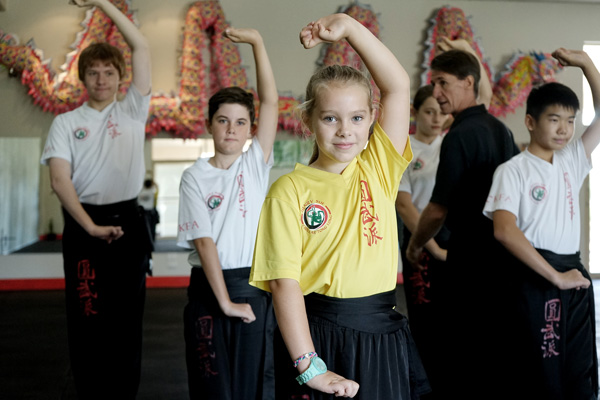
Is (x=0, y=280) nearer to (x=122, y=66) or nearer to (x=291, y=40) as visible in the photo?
(x=291, y=40)

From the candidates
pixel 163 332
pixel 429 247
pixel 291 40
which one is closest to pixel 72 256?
pixel 429 247

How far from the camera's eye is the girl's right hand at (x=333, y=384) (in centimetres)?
127

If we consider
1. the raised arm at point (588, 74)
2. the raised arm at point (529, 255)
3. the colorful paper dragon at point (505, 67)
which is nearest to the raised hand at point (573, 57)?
the raised arm at point (588, 74)

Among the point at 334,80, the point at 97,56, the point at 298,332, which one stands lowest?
the point at 298,332

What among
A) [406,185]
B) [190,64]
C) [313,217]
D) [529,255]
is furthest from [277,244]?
[190,64]

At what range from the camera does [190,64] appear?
6848 millimetres

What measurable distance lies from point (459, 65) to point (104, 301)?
75.8 inches

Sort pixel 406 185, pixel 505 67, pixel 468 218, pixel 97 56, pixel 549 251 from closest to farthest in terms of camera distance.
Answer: pixel 549 251, pixel 468 218, pixel 97 56, pixel 406 185, pixel 505 67

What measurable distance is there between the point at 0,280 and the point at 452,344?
595 centimetres

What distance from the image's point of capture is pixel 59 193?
2781 millimetres

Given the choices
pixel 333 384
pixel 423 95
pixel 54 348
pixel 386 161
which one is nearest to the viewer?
pixel 333 384

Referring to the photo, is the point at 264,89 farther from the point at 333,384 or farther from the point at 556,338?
the point at 556,338

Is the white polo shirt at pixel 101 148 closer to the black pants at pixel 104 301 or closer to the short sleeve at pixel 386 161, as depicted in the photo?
the black pants at pixel 104 301

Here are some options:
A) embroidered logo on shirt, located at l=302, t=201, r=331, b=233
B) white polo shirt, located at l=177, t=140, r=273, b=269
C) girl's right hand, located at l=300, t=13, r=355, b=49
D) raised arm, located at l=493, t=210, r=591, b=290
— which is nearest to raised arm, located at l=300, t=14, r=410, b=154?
girl's right hand, located at l=300, t=13, r=355, b=49
